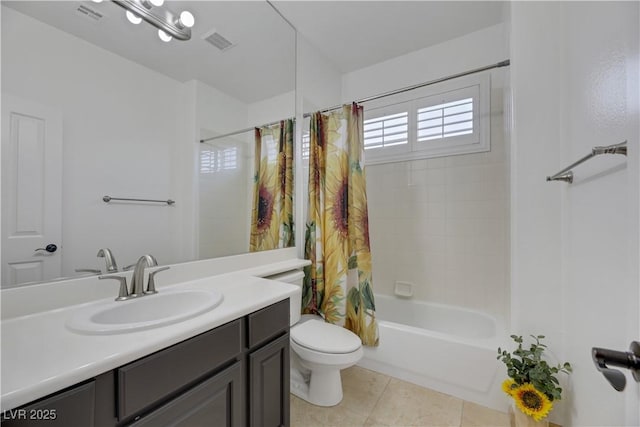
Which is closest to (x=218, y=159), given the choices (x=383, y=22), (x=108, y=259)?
(x=108, y=259)

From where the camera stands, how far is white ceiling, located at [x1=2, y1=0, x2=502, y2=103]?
130cm

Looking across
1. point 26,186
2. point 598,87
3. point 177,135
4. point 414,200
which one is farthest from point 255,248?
point 598,87

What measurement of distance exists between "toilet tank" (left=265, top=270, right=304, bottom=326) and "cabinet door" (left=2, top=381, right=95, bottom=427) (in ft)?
3.44

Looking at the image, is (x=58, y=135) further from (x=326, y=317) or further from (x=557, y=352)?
(x=557, y=352)

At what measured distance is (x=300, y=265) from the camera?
185 cm

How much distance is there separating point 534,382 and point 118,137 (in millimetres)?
2233

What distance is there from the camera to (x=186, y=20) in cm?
146

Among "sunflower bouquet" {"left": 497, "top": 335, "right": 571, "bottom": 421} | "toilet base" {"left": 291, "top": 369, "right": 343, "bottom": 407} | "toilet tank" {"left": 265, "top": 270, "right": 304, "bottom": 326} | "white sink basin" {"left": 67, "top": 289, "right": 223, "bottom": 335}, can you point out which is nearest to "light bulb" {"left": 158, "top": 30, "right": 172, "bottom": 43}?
"white sink basin" {"left": 67, "top": 289, "right": 223, "bottom": 335}

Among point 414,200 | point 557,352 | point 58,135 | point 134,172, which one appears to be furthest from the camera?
point 414,200

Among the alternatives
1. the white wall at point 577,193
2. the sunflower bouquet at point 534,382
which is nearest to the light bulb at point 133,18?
the white wall at point 577,193

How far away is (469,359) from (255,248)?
1503mm

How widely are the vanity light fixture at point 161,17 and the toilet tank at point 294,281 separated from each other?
4.77ft

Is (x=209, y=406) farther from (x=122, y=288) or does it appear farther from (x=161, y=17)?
(x=161, y=17)

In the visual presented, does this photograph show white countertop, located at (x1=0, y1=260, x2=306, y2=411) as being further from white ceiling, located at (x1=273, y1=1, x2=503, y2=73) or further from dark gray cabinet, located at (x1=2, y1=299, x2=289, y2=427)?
white ceiling, located at (x1=273, y1=1, x2=503, y2=73)
